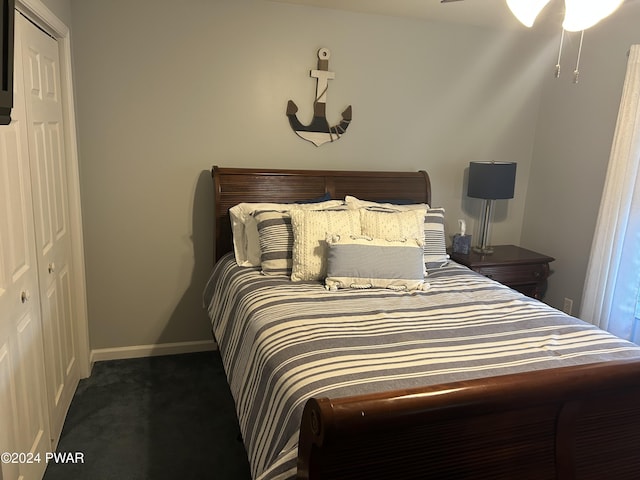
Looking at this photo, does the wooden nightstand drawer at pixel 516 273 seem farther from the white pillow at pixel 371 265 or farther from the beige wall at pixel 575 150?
the white pillow at pixel 371 265

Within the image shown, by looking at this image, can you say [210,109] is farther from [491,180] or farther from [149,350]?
[491,180]

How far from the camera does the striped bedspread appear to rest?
5.15 ft

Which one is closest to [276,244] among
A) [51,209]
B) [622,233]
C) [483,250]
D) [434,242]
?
[434,242]

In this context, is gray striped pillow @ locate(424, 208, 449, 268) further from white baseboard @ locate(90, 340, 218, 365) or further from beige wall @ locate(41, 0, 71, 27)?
beige wall @ locate(41, 0, 71, 27)

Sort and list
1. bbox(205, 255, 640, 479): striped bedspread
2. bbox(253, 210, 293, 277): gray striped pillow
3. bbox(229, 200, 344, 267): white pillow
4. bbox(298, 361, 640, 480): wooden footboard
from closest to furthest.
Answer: bbox(298, 361, 640, 480): wooden footboard → bbox(205, 255, 640, 479): striped bedspread → bbox(253, 210, 293, 277): gray striped pillow → bbox(229, 200, 344, 267): white pillow

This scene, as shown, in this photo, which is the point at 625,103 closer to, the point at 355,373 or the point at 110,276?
the point at 355,373

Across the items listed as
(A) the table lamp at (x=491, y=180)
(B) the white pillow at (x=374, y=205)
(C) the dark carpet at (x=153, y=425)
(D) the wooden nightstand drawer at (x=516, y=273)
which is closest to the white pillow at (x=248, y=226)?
(B) the white pillow at (x=374, y=205)

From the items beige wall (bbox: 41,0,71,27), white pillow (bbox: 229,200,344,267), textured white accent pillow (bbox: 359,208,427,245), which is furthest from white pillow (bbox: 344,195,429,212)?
beige wall (bbox: 41,0,71,27)

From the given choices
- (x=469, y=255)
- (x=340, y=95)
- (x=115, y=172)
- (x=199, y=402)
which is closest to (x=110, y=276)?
(x=115, y=172)

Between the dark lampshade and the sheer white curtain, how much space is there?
581mm

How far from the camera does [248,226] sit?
2873 mm

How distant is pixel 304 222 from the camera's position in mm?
2625

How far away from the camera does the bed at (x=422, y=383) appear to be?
122cm

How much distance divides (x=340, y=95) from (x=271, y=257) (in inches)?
51.0
